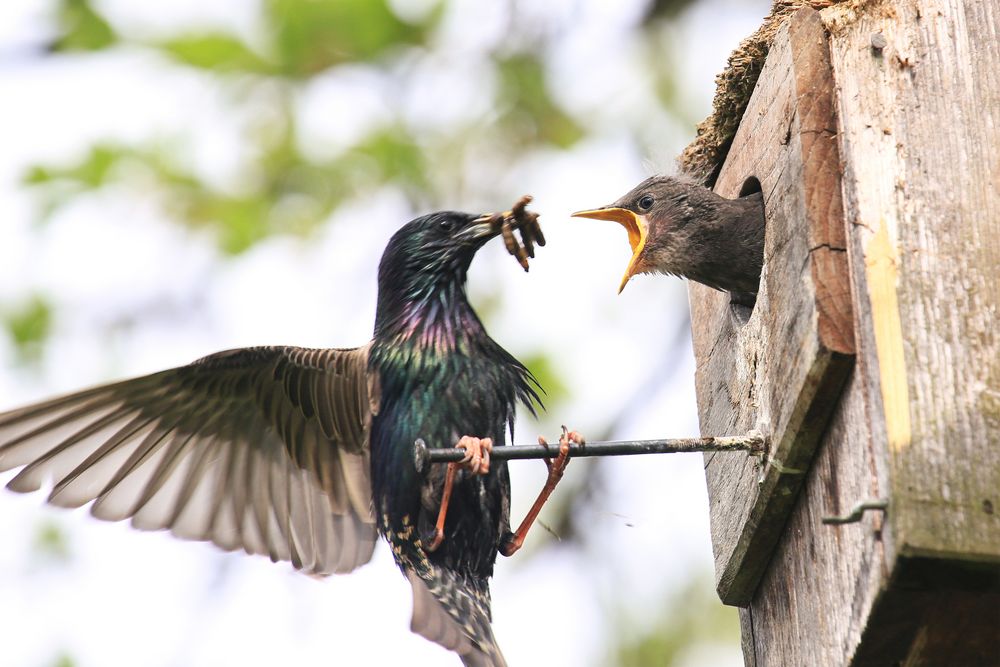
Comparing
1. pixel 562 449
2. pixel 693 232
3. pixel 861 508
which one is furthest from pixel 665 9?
pixel 861 508

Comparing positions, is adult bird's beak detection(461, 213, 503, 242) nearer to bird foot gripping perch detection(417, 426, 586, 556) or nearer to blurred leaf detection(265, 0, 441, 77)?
bird foot gripping perch detection(417, 426, 586, 556)

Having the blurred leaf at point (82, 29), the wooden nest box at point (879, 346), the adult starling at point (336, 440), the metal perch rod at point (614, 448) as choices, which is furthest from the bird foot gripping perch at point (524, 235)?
the blurred leaf at point (82, 29)

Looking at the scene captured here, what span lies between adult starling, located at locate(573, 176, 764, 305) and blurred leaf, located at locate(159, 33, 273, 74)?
1.40 meters

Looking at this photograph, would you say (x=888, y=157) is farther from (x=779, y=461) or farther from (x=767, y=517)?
(x=767, y=517)

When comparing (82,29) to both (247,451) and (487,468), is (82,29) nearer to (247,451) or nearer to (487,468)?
(247,451)

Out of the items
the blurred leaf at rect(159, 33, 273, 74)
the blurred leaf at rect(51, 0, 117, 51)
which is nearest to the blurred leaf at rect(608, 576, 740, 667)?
the blurred leaf at rect(159, 33, 273, 74)

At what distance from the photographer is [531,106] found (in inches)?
196

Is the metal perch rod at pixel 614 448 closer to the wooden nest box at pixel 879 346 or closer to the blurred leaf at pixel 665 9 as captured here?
the wooden nest box at pixel 879 346

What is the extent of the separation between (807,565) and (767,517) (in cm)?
15

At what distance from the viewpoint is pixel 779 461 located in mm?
2441

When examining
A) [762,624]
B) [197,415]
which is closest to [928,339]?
[762,624]

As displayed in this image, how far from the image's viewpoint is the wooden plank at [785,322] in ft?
7.45

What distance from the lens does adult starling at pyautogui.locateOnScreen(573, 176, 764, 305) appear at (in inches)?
125

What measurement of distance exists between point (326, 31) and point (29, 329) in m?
1.66
